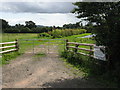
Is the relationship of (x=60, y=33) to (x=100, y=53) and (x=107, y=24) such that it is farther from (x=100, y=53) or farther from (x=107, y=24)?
(x=107, y=24)

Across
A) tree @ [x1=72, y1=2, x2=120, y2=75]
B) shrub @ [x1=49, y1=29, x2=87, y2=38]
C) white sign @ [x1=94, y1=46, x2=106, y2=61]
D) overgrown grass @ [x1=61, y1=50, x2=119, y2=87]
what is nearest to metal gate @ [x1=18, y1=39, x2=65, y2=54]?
overgrown grass @ [x1=61, y1=50, x2=119, y2=87]

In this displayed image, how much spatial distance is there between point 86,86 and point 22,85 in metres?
2.34

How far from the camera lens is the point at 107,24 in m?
6.79

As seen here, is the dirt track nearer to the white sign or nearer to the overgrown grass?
the overgrown grass

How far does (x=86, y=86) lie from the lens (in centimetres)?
614

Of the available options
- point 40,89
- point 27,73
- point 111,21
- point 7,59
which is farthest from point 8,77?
point 111,21

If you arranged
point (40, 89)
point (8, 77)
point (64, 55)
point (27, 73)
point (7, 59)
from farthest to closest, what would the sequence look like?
point (64, 55) → point (7, 59) → point (27, 73) → point (8, 77) → point (40, 89)

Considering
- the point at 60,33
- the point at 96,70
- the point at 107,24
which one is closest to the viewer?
the point at 107,24

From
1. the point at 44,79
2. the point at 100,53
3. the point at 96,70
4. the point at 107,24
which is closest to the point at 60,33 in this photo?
the point at 100,53

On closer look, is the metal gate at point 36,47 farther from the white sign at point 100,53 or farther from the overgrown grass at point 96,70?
the white sign at point 100,53

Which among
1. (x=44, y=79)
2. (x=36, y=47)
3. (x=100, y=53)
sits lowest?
(x=44, y=79)

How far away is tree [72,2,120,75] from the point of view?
6649 millimetres

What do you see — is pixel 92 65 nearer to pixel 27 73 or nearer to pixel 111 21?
pixel 111 21

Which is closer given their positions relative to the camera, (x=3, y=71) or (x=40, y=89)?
(x=40, y=89)
